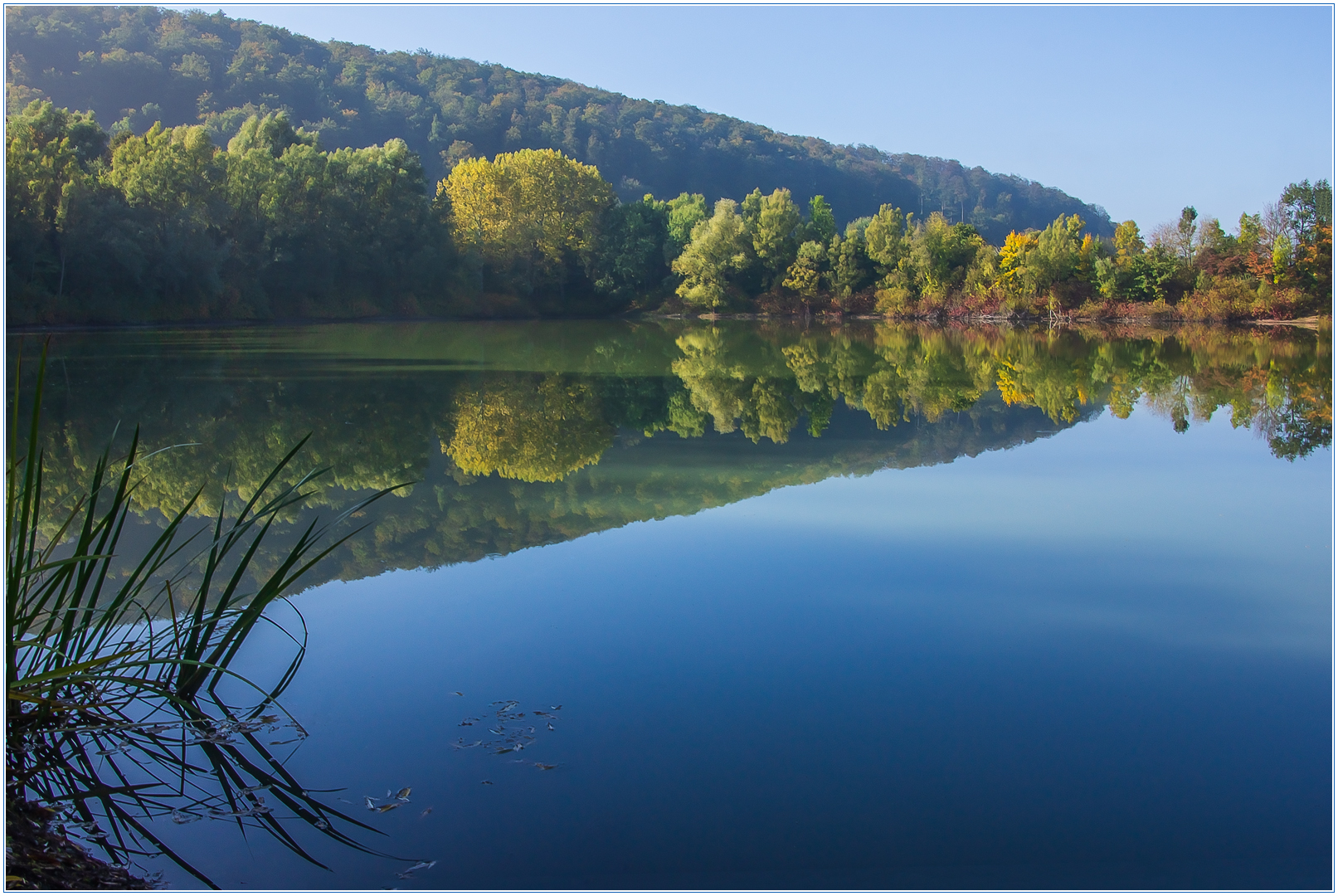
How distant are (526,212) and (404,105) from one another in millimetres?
32421

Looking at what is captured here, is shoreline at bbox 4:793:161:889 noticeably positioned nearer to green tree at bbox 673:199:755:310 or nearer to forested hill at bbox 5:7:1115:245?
forested hill at bbox 5:7:1115:245

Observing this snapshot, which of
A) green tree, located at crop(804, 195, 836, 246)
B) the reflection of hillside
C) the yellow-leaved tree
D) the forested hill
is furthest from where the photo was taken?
the forested hill

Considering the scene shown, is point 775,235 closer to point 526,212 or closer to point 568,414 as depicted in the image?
point 526,212

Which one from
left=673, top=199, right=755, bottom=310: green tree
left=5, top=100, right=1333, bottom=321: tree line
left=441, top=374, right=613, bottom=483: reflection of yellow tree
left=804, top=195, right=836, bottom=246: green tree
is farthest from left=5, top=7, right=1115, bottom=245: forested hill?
left=441, top=374, right=613, bottom=483: reflection of yellow tree

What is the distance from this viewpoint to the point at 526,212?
137ft

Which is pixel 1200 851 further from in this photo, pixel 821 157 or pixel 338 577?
pixel 821 157

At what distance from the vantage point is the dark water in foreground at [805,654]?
253 centimetres

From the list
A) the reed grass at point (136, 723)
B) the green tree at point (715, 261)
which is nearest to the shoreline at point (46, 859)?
the reed grass at point (136, 723)

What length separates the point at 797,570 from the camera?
15.7 ft

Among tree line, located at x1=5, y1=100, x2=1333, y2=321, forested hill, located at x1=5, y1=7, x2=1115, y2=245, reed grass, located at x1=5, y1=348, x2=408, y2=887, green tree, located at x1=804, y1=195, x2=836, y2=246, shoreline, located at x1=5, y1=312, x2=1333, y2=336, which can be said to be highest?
forested hill, located at x1=5, y1=7, x2=1115, y2=245

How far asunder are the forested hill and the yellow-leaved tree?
12.4m

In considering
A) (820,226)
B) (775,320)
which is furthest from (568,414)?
(820,226)

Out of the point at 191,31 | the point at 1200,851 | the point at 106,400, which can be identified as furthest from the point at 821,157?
the point at 1200,851

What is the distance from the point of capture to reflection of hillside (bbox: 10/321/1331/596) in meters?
6.28
